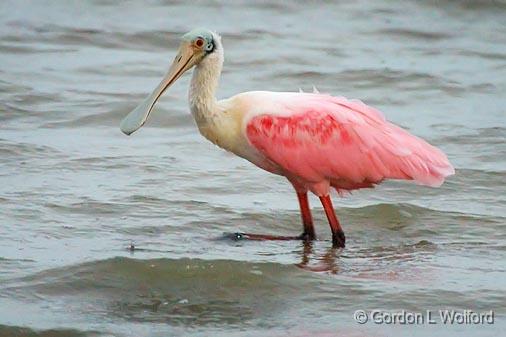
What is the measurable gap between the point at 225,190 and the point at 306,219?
4.77 feet

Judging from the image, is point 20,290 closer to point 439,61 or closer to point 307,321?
point 307,321

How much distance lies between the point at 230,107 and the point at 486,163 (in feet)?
10.6

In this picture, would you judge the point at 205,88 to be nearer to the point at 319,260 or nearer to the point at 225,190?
the point at 319,260

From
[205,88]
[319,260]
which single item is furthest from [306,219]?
[205,88]

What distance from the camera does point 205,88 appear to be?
9.96 metres

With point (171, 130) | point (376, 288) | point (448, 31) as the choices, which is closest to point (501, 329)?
point (376, 288)

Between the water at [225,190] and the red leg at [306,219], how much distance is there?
9 cm

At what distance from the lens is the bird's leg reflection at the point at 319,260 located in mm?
9123

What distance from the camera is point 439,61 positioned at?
17672 millimetres

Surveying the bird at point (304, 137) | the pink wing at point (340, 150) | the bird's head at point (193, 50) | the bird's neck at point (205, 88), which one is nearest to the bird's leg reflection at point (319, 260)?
the bird at point (304, 137)

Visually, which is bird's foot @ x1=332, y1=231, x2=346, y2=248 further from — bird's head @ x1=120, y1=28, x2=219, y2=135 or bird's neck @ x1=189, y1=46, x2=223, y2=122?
bird's head @ x1=120, y1=28, x2=219, y2=135

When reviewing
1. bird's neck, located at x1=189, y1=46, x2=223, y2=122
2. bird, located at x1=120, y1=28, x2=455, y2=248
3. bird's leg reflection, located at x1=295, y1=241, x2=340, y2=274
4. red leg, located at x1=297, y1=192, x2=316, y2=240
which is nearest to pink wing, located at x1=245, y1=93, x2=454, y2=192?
bird, located at x1=120, y1=28, x2=455, y2=248

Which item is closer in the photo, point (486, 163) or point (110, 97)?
point (486, 163)

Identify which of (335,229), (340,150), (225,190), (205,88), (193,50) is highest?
(193,50)
